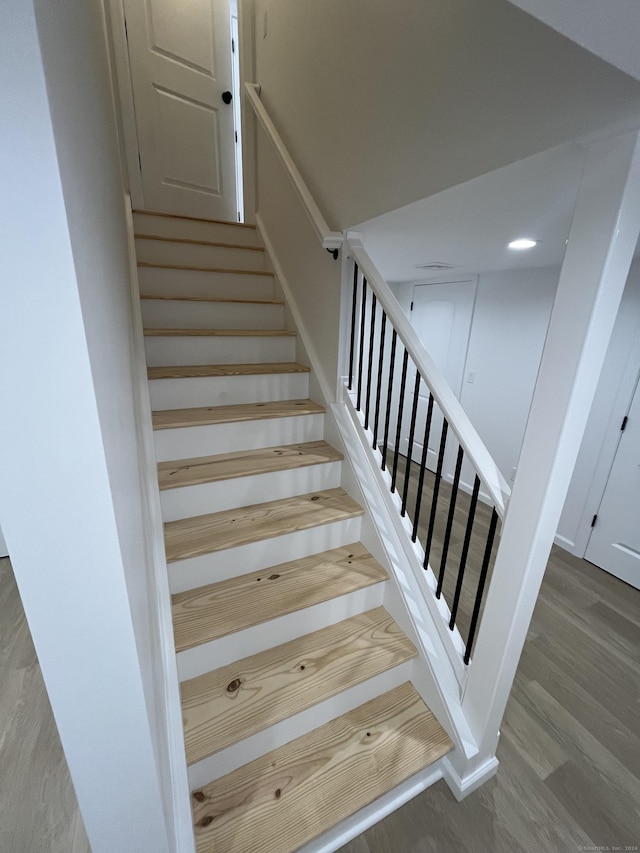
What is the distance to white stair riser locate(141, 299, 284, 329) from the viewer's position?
184 cm

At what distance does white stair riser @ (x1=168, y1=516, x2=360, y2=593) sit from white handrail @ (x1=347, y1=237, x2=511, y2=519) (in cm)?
68

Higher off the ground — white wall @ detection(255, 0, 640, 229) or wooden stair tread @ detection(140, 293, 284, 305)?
white wall @ detection(255, 0, 640, 229)

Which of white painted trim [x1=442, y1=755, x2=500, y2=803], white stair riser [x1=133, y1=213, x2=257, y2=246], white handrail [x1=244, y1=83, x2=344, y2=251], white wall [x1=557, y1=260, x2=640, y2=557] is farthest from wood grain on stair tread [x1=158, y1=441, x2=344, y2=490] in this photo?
white wall [x1=557, y1=260, x2=640, y2=557]

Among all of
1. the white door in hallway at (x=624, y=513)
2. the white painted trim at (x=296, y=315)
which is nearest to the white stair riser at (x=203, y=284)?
the white painted trim at (x=296, y=315)

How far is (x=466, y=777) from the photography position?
117cm

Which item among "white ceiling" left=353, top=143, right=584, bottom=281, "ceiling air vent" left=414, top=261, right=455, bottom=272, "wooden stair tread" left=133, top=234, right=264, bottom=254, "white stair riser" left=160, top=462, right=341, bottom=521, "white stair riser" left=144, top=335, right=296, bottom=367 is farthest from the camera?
"ceiling air vent" left=414, top=261, right=455, bottom=272

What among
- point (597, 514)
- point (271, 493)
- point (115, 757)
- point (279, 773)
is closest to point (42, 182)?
point (115, 757)

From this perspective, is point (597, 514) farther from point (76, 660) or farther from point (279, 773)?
point (76, 660)

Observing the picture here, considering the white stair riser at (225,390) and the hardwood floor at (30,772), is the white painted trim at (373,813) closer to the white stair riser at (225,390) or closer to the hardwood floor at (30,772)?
the hardwood floor at (30,772)

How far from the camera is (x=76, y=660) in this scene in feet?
→ 1.61

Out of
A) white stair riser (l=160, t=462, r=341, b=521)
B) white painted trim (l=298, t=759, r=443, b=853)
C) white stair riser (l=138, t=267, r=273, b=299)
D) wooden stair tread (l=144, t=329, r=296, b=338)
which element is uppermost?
white stair riser (l=138, t=267, r=273, b=299)

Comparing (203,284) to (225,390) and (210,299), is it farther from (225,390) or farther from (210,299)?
(225,390)

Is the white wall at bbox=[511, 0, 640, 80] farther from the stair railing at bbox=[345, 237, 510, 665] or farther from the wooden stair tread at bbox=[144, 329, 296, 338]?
the wooden stair tread at bbox=[144, 329, 296, 338]

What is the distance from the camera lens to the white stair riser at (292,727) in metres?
1.04
